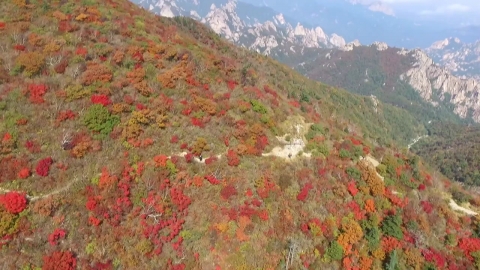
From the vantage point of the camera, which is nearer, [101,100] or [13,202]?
[13,202]

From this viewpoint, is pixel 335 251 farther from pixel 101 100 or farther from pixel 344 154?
pixel 101 100

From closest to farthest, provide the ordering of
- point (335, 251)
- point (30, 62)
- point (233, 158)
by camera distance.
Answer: point (335, 251) < point (233, 158) < point (30, 62)

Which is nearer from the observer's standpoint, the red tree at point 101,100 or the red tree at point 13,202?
the red tree at point 13,202

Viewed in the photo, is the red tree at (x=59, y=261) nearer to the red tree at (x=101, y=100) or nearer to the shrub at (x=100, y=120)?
the shrub at (x=100, y=120)

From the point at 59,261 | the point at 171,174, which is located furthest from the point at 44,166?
the point at 171,174

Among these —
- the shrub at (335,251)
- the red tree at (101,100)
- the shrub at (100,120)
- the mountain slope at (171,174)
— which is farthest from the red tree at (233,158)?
the red tree at (101,100)

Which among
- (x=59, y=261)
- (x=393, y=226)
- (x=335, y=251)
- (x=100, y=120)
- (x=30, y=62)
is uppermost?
(x=30, y=62)

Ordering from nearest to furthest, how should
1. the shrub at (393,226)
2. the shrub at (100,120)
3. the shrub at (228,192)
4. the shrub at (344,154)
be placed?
1. the shrub at (228,192)
2. the shrub at (100,120)
3. the shrub at (393,226)
4. the shrub at (344,154)

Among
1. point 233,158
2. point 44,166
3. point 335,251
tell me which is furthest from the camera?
point 233,158

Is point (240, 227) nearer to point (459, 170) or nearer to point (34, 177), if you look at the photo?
point (34, 177)
